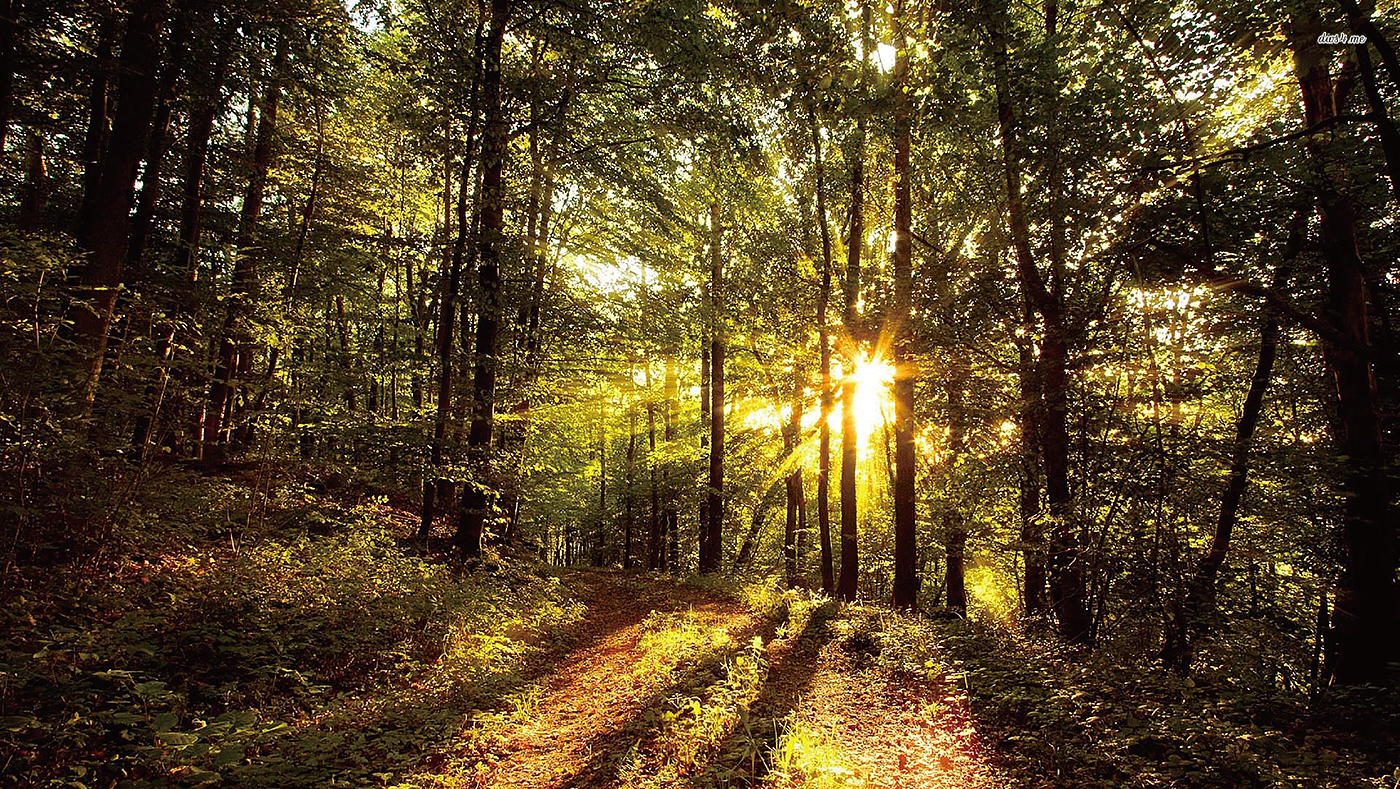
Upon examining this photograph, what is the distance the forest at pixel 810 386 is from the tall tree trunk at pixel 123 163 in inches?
2.1

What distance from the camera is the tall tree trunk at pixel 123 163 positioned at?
22.6 ft

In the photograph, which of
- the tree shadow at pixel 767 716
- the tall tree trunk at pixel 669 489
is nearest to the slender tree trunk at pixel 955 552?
the tree shadow at pixel 767 716

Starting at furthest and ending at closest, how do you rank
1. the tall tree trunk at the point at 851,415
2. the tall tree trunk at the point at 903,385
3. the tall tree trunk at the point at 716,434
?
the tall tree trunk at the point at 716,434 < the tall tree trunk at the point at 851,415 < the tall tree trunk at the point at 903,385

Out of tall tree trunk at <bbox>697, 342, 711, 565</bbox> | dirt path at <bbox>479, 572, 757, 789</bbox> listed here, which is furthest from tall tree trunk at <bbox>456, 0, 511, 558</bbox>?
tall tree trunk at <bbox>697, 342, 711, 565</bbox>

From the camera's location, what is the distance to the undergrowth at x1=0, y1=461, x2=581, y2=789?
3.84m

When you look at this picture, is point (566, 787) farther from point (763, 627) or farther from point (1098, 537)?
point (1098, 537)

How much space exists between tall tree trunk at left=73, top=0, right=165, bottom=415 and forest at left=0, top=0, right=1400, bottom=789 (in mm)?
54

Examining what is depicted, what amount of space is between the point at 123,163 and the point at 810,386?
13.0 meters

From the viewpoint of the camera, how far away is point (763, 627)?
34.2 feet

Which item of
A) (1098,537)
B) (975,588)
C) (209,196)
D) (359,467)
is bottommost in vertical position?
(975,588)

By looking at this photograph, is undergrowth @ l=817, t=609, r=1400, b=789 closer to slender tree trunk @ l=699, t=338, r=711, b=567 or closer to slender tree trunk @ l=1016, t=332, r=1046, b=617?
slender tree trunk @ l=1016, t=332, r=1046, b=617

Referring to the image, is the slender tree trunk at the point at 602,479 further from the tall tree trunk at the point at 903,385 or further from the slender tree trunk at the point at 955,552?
the tall tree trunk at the point at 903,385

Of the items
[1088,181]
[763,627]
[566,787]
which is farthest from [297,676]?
[1088,181]

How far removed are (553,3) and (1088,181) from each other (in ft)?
27.5
